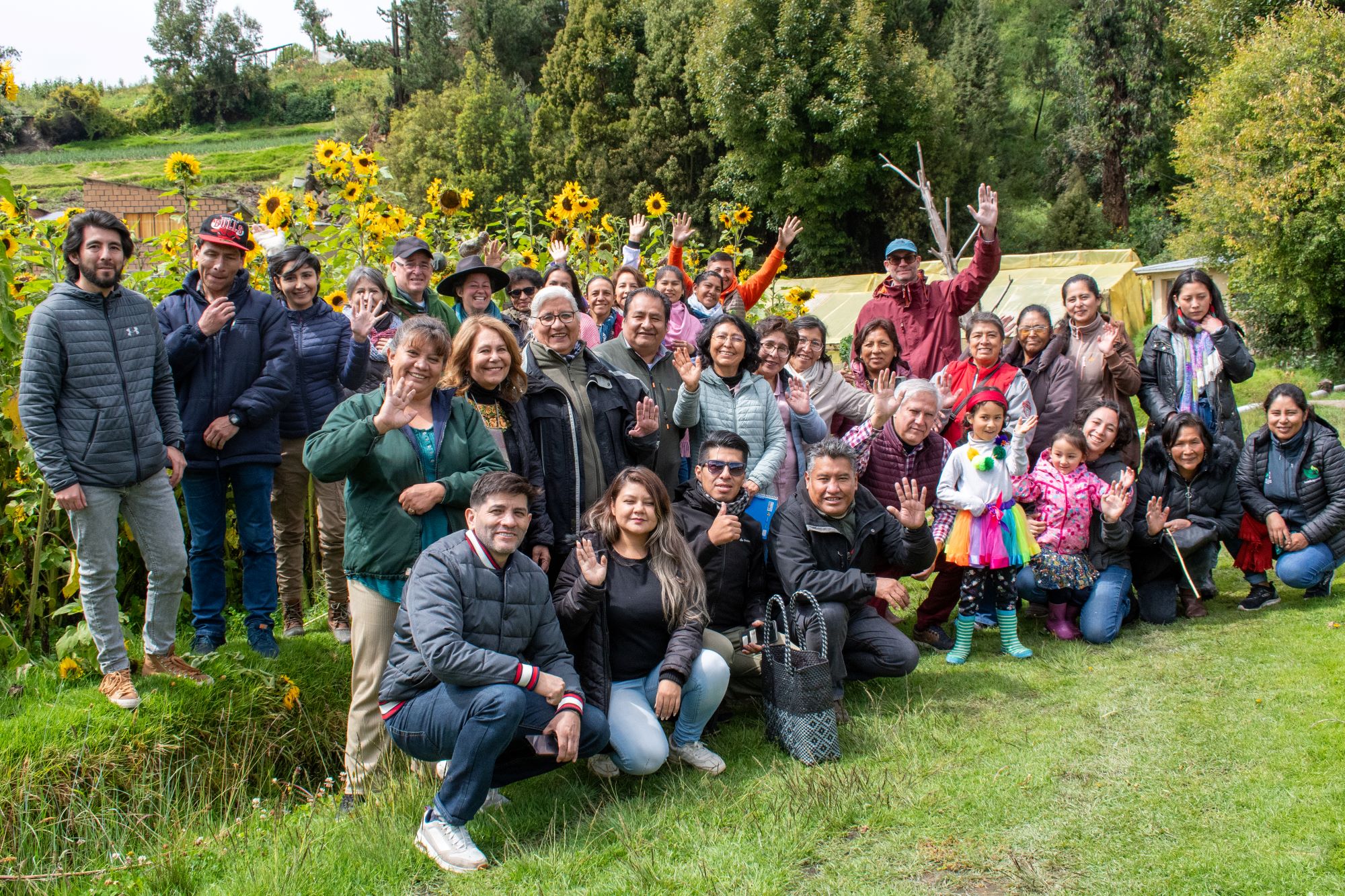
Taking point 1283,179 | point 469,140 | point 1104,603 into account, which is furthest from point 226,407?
point 469,140

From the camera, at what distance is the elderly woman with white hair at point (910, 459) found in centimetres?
577

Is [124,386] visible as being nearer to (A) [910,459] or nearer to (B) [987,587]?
(A) [910,459]

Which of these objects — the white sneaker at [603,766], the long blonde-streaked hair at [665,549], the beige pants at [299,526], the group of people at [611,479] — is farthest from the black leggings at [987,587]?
the beige pants at [299,526]

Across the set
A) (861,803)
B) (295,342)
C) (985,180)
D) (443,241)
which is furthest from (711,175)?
Result: (861,803)

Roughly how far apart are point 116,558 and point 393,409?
159 cm

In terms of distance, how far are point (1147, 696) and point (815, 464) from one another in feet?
6.37

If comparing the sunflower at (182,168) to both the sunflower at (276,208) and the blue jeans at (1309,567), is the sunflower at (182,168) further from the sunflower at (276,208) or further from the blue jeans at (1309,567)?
the blue jeans at (1309,567)

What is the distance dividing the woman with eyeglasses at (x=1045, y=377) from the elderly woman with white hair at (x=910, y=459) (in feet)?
2.77

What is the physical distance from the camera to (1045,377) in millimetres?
6422

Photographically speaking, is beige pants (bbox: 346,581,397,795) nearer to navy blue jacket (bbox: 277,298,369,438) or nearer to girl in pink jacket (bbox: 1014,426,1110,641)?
navy blue jacket (bbox: 277,298,369,438)

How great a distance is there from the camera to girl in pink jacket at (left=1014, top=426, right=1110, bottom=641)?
19.3 ft

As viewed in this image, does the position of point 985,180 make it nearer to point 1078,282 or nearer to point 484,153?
point 484,153

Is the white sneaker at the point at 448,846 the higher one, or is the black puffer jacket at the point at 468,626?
the black puffer jacket at the point at 468,626

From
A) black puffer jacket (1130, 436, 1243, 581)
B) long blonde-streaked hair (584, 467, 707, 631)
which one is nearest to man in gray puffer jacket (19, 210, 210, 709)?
long blonde-streaked hair (584, 467, 707, 631)
